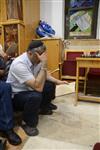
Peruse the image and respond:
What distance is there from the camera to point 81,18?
3.96 m

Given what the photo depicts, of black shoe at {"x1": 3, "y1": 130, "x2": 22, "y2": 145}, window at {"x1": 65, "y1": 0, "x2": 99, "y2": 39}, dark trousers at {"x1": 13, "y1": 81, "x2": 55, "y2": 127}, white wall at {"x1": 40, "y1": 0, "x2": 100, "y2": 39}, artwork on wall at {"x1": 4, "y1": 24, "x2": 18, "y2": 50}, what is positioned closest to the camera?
black shoe at {"x1": 3, "y1": 130, "x2": 22, "y2": 145}

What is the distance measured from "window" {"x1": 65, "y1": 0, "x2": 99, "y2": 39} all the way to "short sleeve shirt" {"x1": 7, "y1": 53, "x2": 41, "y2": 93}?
7.75 feet

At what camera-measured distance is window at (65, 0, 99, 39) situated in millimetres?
3863

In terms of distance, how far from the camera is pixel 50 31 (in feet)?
12.7

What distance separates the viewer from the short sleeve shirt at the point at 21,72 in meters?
1.76

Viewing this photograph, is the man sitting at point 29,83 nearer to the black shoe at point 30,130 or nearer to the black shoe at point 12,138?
the black shoe at point 30,130

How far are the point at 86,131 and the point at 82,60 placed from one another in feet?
3.22

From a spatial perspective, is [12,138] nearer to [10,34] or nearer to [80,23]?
[10,34]

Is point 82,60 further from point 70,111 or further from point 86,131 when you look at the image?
point 86,131

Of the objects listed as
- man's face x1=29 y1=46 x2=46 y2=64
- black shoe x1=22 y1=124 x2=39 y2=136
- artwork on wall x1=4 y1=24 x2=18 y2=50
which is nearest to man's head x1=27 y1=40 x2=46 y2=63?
man's face x1=29 y1=46 x2=46 y2=64

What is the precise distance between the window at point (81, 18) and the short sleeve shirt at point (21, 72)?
2361 millimetres

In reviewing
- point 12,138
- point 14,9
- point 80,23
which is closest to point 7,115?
point 12,138

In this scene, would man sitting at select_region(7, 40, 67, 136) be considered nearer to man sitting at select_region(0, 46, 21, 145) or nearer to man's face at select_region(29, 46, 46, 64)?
man's face at select_region(29, 46, 46, 64)

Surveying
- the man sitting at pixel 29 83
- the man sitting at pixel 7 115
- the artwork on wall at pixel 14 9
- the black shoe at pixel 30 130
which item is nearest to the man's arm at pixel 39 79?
the man sitting at pixel 29 83
